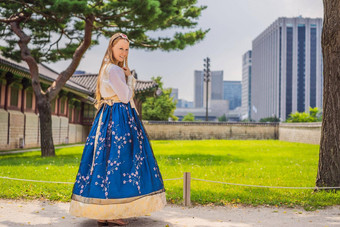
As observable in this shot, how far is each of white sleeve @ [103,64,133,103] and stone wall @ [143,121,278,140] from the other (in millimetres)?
30273

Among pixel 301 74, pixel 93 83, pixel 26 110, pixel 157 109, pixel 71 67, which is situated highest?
pixel 301 74

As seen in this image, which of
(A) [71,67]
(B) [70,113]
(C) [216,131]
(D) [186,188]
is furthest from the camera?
(C) [216,131]

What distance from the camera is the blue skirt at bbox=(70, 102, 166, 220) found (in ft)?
12.4

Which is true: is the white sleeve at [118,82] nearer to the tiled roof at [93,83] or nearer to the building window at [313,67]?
the tiled roof at [93,83]

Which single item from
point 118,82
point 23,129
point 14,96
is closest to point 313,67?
point 23,129

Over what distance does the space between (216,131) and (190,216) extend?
30.7m

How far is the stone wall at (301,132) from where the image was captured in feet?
83.5

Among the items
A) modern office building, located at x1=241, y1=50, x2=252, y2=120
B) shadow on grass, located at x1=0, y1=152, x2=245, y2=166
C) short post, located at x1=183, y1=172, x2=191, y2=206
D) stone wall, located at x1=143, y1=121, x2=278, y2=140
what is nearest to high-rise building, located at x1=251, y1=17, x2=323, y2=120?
modern office building, located at x1=241, y1=50, x2=252, y2=120

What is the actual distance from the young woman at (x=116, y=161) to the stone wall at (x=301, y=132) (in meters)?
22.7

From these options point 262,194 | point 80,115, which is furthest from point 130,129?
point 80,115

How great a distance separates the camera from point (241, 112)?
173250mm

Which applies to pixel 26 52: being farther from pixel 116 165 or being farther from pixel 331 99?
pixel 116 165

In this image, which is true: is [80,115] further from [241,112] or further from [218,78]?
[218,78]

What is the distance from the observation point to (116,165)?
385 centimetres
